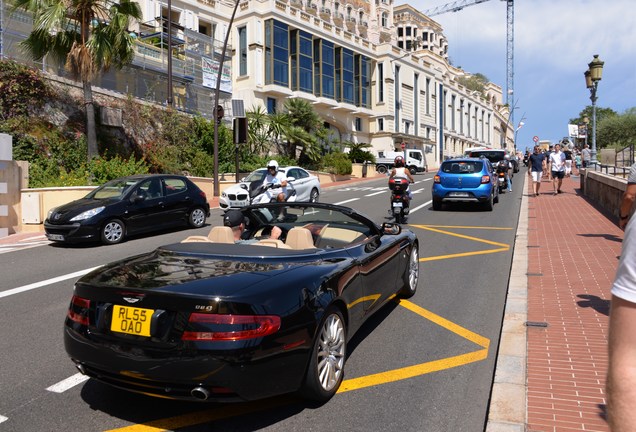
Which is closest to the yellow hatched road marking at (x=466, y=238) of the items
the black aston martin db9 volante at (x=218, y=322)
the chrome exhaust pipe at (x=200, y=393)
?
the black aston martin db9 volante at (x=218, y=322)

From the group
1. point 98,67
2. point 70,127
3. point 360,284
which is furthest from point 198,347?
point 70,127

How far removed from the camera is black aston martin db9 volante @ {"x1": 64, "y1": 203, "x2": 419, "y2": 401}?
2.97m

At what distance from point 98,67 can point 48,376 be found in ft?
52.7

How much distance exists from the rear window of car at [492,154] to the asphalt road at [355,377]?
799 inches

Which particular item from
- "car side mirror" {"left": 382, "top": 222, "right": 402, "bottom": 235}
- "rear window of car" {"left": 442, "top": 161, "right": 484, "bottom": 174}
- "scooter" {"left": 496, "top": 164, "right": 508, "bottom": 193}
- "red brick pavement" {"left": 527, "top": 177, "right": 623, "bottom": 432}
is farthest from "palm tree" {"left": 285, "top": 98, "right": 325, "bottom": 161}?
"car side mirror" {"left": 382, "top": 222, "right": 402, "bottom": 235}

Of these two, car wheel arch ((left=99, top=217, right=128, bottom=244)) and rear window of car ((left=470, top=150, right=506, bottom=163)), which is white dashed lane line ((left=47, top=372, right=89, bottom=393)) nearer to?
car wheel arch ((left=99, top=217, right=128, bottom=244))

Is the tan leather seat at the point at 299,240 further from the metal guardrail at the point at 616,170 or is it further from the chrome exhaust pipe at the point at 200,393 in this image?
the metal guardrail at the point at 616,170

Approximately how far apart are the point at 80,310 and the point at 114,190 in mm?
9120

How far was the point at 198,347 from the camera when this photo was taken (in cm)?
295

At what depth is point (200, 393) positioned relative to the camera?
2965mm

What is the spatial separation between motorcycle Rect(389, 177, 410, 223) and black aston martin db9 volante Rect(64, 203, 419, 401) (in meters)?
9.10

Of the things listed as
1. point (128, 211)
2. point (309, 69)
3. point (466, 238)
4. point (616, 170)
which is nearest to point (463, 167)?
point (616, 170)

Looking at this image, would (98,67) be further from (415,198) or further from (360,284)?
(360,284)

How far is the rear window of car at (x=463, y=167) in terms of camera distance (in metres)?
15.9
